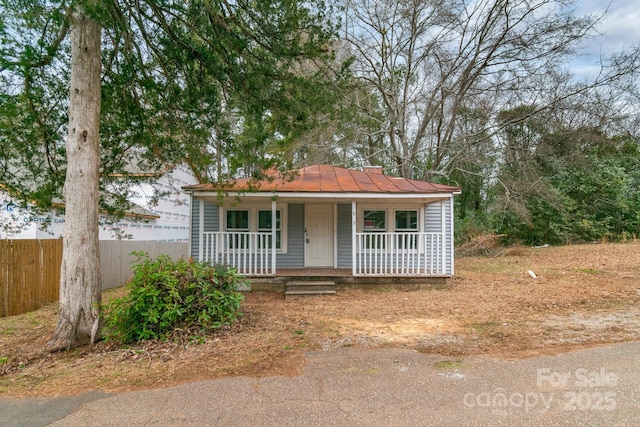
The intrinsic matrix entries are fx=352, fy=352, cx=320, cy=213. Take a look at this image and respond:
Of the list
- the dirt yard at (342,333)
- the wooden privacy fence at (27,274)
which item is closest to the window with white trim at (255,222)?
the dirt yard at (342,333)

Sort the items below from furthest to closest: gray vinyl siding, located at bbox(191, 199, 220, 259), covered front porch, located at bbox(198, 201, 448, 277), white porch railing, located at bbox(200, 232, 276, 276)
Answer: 1. gray vinyl siding, located at bbox(191, 199, 220, 259)
2. covered front porch, located at bbox(198, 201, 448, 277)
3. white porch railing, located at bbox(200, 232, 276, 276)

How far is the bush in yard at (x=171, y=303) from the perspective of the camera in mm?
4633

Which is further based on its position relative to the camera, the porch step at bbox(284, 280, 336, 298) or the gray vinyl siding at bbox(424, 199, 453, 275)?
the gray vinyl siding at bbox(424, 199, 453, 275)

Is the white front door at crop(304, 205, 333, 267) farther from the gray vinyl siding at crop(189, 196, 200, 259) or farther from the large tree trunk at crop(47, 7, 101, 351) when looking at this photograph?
the large tree trunk at crop(47, 7, 101, 351)

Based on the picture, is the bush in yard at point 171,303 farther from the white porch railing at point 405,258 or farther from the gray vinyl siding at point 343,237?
the gray vinyl siding at point 343,237

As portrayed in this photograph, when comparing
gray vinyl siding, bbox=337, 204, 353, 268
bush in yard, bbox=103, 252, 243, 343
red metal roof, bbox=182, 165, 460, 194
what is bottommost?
bush in yard, bbox=103, 252, 243, 343

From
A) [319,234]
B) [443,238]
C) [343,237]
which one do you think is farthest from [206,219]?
[443,238]

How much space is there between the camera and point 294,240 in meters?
9.95

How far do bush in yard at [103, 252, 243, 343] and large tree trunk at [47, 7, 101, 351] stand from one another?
364 millimetres

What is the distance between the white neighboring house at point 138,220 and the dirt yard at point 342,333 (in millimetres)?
2403

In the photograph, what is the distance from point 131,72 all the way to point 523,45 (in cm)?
1444

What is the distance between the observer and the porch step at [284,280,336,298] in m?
8.04

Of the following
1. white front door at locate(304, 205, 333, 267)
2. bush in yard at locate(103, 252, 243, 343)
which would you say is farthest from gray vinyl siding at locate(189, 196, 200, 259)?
bush in yard at locate(103, 252, 243, 343)

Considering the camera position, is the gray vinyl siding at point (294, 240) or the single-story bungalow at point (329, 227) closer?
the single-story bungalow at point (329, 227)
